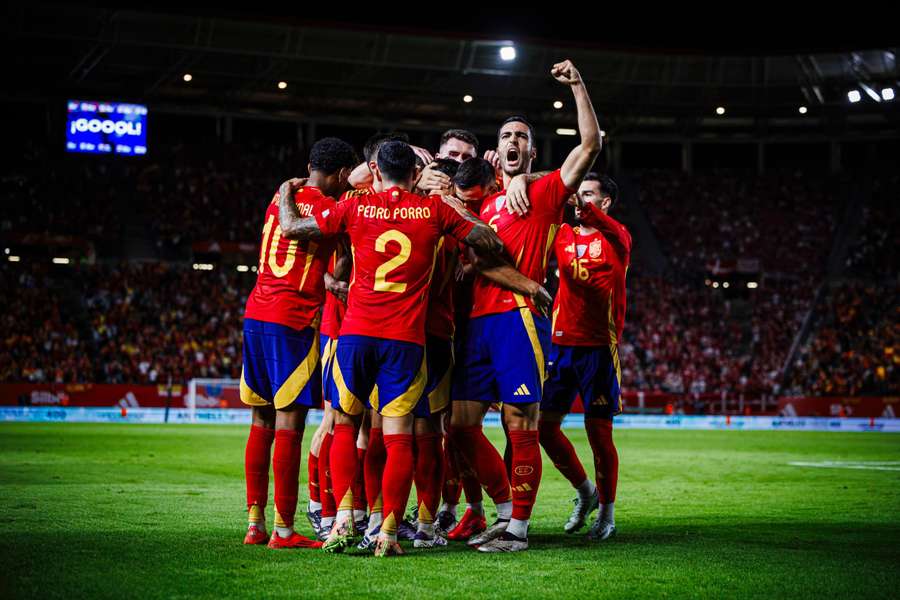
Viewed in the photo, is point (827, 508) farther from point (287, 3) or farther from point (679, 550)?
point (287, 3)

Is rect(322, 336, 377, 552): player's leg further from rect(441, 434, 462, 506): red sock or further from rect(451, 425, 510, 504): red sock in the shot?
rect(441, 434, 462, 506): red sock

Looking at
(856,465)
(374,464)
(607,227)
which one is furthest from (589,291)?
(856,465)

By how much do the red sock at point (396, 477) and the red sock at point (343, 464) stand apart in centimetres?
24

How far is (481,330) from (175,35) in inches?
1287

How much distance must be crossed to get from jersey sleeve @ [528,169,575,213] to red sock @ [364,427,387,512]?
6.46ft

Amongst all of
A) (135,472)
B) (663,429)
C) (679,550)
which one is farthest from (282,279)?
(663,429)

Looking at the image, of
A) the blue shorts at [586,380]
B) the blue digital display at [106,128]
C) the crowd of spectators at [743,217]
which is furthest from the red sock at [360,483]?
the crowd of spectators at [743,217]

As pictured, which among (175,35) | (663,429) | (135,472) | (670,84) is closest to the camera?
(135,472)

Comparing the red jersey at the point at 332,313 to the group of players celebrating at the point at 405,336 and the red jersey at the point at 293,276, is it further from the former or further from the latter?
the red jersey at the point at 293,276

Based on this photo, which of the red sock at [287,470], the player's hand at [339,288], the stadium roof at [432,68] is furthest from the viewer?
the stadium roof at [432,68]

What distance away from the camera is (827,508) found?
9961 millimetres

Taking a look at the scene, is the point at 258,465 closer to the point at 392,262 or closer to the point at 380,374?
the point at 380,374

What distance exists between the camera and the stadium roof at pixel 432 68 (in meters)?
37.0

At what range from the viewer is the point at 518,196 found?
7195 mm
